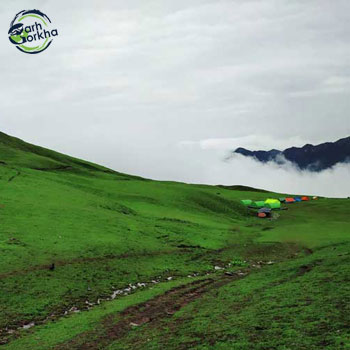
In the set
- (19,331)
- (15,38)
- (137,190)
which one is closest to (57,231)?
(19,331)

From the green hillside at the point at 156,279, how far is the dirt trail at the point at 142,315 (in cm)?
9

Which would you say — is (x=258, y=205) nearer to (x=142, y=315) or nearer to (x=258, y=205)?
(x=258, y=205)

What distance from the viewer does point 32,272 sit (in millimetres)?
37312

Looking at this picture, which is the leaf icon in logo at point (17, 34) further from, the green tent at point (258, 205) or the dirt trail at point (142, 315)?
the dirt trail at point (142, 315)

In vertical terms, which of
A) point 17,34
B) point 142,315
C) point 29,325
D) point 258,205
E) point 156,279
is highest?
point 17,34

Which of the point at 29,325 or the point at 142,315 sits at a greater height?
the point at 29,325

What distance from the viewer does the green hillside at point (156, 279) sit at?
22.1 meters

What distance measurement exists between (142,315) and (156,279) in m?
12.9

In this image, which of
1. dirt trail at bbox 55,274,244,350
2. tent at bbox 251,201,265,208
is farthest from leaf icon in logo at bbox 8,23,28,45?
dirt trail at bbox 55,274,244,350

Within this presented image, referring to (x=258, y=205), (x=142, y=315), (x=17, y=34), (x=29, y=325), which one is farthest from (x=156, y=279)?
(x=17, y=34)

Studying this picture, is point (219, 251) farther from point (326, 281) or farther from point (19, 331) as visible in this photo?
point (19, 331)

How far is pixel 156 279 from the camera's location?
41438 mm

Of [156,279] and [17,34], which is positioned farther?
[17,34]

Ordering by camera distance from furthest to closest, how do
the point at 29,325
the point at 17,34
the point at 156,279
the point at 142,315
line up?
the point at 17,34 < the point at 156,279 < the point at 142,315 < the point at 29,325
